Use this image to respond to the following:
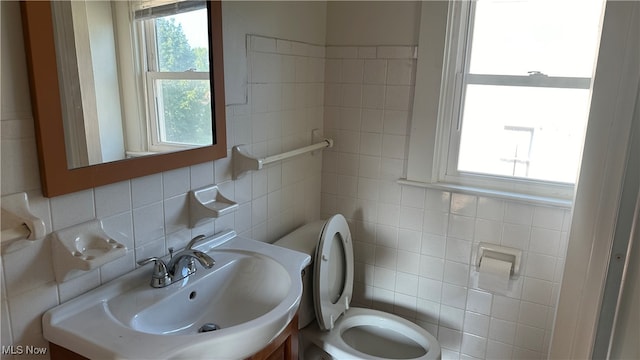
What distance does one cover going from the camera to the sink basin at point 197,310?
0.92 m

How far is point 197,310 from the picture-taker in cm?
128

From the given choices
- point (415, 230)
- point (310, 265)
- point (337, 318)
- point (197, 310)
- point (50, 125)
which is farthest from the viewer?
point (415, 230)

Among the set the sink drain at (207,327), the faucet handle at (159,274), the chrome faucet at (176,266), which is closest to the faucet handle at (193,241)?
the chrome faucet at (176,266)

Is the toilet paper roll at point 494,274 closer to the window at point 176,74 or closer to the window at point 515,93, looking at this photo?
the window at point 515,93

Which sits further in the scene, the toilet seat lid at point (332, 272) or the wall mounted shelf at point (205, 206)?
the toilet seat lid at point (332, 272)

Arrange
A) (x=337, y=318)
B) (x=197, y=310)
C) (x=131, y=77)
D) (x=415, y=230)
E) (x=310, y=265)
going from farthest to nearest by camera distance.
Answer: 1. (x=415, y=230)
2. (x=337, y=318)
3. (x=310, y=265)
4. (x=197, y=310)
5. (x=131, y=77)

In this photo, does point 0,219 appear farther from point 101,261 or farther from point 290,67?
point 290,67

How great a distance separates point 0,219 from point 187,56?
0.69 metres

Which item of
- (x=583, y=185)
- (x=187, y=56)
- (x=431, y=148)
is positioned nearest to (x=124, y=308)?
(x=187, y=56)

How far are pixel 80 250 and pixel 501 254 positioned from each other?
1617 millimetres

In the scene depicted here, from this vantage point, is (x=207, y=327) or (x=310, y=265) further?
(x=310, y=265)

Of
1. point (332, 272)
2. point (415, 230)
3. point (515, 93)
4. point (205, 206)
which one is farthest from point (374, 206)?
point (205, 206)

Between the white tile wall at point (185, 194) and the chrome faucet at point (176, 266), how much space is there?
0.27 ft

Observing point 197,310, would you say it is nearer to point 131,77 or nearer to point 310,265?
point 310,265
